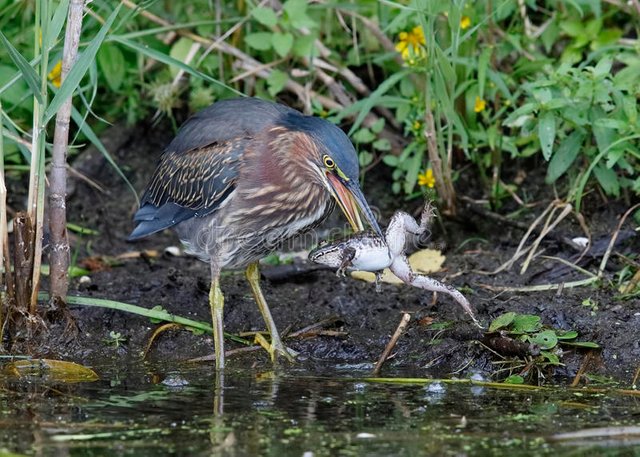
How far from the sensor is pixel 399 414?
4754mm

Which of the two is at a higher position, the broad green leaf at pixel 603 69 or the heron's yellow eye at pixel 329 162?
the broad green leaf at pixel 603 69

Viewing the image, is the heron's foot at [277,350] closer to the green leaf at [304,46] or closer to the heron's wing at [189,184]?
the heron's wing at [189,184]

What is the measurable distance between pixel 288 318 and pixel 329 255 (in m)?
0.97

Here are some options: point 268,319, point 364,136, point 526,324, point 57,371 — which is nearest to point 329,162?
point 268,319

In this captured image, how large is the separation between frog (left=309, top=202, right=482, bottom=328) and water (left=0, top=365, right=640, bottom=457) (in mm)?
539

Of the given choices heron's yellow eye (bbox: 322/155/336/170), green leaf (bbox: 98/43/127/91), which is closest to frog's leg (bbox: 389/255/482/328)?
heron's yellow eye (bbox: 322/155/336/170)

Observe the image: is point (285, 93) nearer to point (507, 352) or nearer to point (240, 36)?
point (240, 36)

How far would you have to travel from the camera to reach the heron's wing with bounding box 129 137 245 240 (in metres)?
6.09

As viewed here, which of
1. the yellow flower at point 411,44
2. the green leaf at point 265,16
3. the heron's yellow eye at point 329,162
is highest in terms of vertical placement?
the green leaf at point 265,16

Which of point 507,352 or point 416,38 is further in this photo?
point 416,38

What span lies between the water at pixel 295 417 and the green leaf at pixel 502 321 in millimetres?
428

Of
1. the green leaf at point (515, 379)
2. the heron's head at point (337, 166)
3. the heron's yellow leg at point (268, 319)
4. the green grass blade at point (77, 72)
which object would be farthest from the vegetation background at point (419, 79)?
the green leaf at point (515, 379)

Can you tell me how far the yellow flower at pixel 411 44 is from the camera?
6895mm

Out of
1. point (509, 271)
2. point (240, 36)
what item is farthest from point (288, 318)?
point (240, 36)
